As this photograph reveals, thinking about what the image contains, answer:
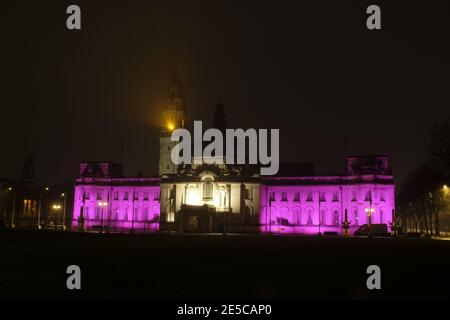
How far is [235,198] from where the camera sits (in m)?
108

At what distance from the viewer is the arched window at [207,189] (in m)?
108

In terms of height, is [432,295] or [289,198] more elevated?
[289,198]

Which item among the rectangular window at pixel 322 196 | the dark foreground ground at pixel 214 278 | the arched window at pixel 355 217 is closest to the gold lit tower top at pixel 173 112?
the rectangular window at pixel 322 196

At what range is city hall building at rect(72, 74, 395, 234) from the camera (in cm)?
10257

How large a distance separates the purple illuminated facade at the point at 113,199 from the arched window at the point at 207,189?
15.2 metres

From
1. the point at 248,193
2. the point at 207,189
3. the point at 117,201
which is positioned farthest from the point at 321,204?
the point at 117,201

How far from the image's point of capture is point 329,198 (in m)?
110

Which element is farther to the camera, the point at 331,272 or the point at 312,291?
the point at 331,272

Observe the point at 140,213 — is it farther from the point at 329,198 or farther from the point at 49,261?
the point at 49,261

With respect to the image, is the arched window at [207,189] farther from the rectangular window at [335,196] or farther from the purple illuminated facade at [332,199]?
the rectangular window at [335,196]

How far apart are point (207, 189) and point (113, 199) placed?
2717cm

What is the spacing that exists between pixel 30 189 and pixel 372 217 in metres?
101

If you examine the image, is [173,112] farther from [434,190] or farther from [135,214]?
[434,190]
